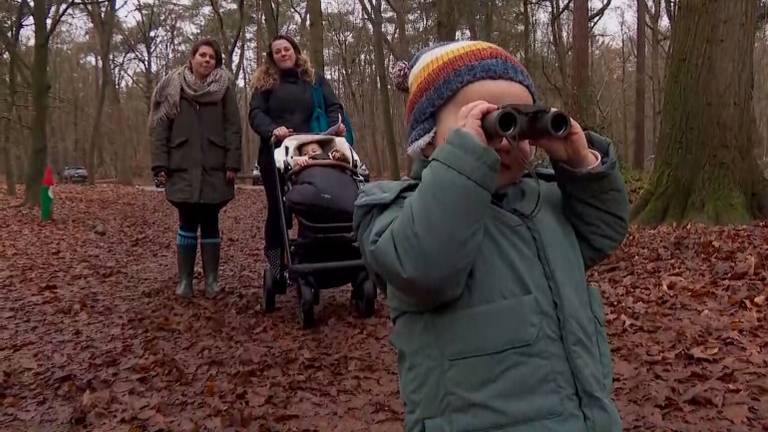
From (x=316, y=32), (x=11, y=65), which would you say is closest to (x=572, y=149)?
(x=316, y=32)

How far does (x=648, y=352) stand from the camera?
398cm

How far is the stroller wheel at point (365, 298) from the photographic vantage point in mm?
A: 4918

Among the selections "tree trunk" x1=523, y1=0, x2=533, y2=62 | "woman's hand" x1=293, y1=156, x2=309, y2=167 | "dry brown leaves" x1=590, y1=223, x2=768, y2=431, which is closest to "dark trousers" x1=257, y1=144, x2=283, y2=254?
"woman's hand" x1=293, y1=156, x2=309, y2=167

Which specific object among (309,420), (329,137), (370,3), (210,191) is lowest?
(309,420)

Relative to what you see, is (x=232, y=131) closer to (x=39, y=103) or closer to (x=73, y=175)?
(x=39, y=103)

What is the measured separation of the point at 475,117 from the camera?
1.42 metres

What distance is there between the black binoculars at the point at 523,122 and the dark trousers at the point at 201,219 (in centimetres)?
474

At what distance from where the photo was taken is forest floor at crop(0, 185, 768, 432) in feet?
11.2

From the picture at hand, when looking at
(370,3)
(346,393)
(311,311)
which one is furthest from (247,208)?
(346,393)

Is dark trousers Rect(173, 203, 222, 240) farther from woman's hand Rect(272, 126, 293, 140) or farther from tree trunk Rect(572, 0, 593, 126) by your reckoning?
tree trunk Rect(572, 0, 593, 126)

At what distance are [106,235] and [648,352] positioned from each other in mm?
10163

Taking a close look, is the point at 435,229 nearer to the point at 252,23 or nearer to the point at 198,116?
the point at 198,116

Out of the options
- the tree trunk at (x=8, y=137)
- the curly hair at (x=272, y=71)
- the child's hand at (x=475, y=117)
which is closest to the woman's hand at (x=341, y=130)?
the curly hair at (x=272, y=71)

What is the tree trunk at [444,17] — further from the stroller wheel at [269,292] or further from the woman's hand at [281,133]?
the stroller wheel at [269,292]
